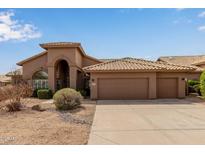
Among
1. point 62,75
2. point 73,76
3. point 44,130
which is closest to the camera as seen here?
point 44,130

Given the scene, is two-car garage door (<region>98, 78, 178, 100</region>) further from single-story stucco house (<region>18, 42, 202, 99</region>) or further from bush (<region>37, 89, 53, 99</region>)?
bush (<region>37, 89, 53, 99</region>)

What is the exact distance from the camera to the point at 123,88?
75.5ft

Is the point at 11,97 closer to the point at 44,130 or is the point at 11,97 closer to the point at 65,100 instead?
the point at 65,100

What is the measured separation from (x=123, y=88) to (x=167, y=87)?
4.72m

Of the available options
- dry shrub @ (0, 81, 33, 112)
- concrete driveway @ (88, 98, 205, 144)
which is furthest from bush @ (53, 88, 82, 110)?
concrete driveway @ (88, 98, 205, 144)

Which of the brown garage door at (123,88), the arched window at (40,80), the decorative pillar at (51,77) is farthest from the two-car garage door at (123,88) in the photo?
the arched window at (40,80)

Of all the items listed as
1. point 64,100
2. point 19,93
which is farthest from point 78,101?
point 19,93

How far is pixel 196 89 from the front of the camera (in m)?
28.3

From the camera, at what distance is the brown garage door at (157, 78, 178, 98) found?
2375 centimetres

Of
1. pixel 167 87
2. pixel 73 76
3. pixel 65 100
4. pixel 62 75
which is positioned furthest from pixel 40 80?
pixel 167 87

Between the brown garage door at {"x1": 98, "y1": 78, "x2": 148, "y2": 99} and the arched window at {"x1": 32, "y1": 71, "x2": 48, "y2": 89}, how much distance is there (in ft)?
Result: 26.2

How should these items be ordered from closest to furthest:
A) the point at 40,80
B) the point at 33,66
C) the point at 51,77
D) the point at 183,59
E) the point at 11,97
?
the point at 11,97 → the point at 51,77 → the point at 40,80 → the point at 33,66 → the point at 183,59

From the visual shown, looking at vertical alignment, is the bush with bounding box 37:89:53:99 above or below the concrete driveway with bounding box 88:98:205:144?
above
